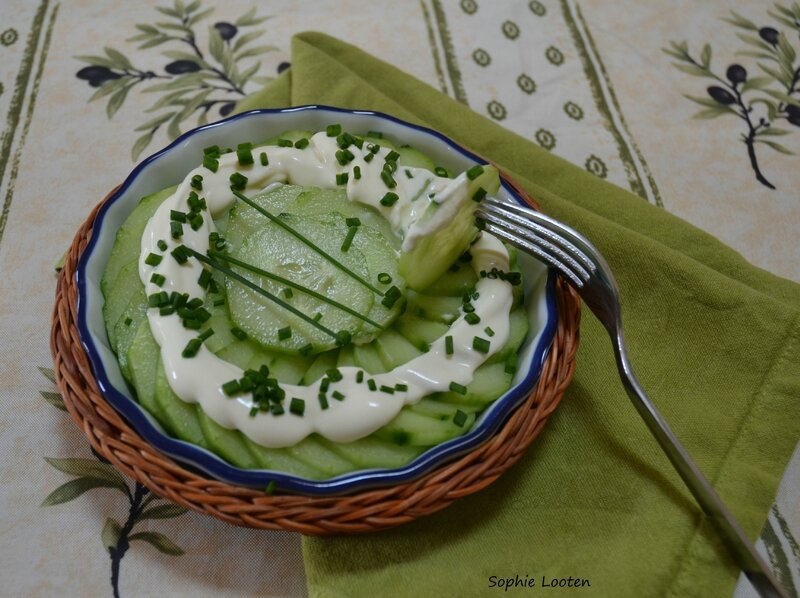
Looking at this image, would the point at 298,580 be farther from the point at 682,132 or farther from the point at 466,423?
the point at 682,132

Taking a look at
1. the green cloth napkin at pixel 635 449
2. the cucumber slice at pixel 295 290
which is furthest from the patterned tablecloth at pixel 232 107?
the cucumber slice at pixel 295 290

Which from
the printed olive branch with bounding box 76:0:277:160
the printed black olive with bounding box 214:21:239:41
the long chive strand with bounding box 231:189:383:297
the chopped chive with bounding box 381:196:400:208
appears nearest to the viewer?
the long chive strand with bounding box 231:189:383:297

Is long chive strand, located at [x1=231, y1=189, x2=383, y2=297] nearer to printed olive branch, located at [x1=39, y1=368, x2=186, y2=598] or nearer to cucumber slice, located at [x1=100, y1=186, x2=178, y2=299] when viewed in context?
cucumber slice, located at [x1=100, y1=186, x2=178, y2=299]

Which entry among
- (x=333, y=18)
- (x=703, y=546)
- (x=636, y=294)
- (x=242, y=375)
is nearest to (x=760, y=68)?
(x=636, y=294)

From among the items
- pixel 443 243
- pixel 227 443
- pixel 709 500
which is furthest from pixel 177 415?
pixel 709 500

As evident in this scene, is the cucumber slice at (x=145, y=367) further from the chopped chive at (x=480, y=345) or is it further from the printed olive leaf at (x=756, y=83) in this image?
the printed olive leaf at (x=756, y=83)

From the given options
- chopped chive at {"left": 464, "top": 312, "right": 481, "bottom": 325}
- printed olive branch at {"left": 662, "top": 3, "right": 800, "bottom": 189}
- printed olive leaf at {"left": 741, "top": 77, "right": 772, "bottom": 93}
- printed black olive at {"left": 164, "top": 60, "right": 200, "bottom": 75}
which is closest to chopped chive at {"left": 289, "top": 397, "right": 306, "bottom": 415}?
chopped chive at {"left": 464, "top": 312, "right": 481, "bottom": 325}
